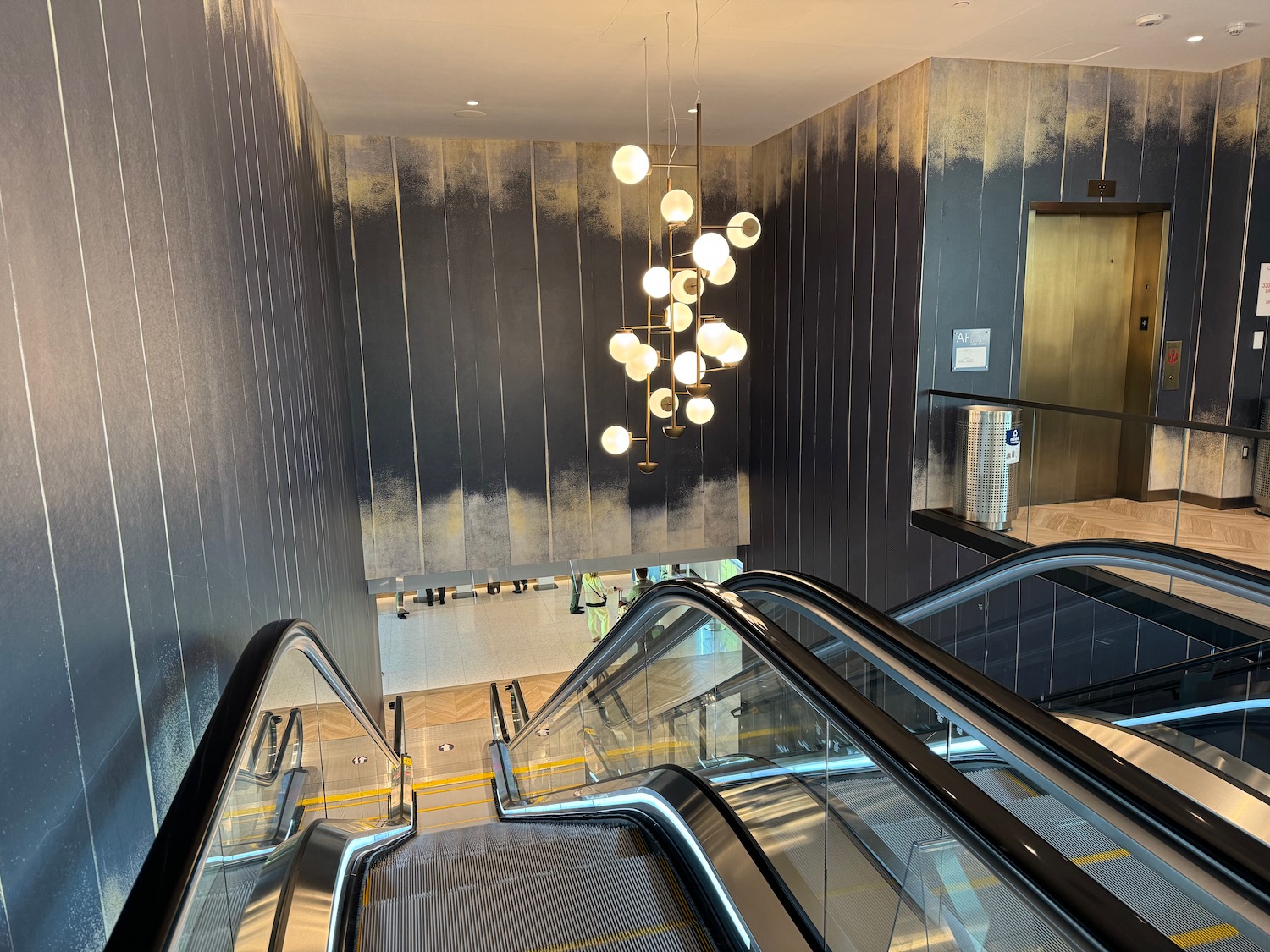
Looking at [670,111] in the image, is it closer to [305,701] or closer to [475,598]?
[305,701]

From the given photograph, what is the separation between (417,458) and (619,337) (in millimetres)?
4189

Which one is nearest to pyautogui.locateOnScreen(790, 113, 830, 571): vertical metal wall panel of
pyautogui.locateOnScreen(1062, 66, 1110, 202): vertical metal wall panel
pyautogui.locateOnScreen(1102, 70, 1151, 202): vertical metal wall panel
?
pyautogui.locateOnScreen(1062, 66, 1110, 202): vertical metal wall panel

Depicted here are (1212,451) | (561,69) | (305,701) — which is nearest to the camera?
(305,701)

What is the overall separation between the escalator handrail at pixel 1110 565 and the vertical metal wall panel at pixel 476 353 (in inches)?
233

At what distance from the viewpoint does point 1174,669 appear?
13.5 ft

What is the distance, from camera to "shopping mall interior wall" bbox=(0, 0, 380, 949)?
48.6 inches

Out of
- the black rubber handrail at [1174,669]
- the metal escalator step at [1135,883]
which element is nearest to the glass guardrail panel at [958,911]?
the metal escalator step at [1135,883]

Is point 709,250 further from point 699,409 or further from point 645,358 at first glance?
point 699,409

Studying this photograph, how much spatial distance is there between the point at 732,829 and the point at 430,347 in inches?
283

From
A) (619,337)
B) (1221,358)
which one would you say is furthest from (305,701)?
(1221,358)

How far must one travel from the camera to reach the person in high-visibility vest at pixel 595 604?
13641 mm

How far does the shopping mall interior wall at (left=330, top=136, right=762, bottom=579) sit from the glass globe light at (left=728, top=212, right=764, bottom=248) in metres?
4.42

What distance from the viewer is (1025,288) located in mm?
7012

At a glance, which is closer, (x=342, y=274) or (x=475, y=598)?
(x=342, y=274)
